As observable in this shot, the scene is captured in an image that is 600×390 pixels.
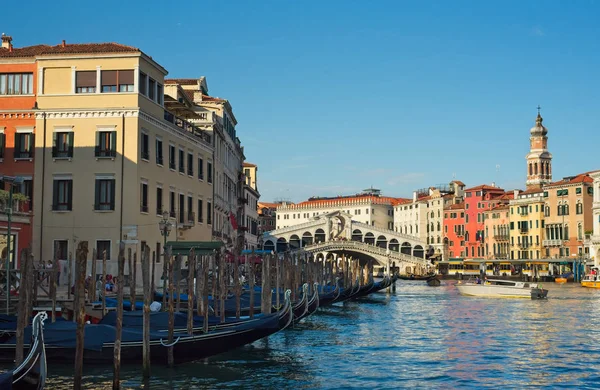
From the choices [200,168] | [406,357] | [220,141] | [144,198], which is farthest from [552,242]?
[406,357]

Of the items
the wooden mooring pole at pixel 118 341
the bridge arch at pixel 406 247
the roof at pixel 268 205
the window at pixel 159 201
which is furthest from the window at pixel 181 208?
the roof at pixel 268 205

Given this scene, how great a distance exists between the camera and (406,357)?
15.4 meters

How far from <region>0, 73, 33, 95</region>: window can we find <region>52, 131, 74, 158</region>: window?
152cm

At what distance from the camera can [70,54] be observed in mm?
22438

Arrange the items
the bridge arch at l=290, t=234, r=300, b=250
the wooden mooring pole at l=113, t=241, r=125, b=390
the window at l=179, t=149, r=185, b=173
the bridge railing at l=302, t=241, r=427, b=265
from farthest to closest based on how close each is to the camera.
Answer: the bridge arch at l=290, t=234, r=300, b=250, the bridge railing at l=302, t=241, r=427, b=265, the window at l=179, t=149, r=185, b=173, the wooden mooring pole at l=113, t=241, r=125, b=390

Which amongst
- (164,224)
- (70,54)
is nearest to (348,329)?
(164,224)

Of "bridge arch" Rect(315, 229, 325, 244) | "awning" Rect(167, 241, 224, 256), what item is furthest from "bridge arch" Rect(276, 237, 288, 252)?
"awning" Rect(167, 241, 224, 256)

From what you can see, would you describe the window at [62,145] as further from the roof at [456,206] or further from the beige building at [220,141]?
the roof at [456,206]

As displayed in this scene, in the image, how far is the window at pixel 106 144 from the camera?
22.5m

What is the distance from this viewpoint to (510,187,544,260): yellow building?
6100 cm

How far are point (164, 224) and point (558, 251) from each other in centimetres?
4290

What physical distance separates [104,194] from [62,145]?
1.79 metres

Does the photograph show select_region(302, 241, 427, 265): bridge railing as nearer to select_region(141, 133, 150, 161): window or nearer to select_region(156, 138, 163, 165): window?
select_region(156, 138, 163, 165): window

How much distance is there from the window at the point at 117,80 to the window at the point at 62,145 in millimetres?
1596
